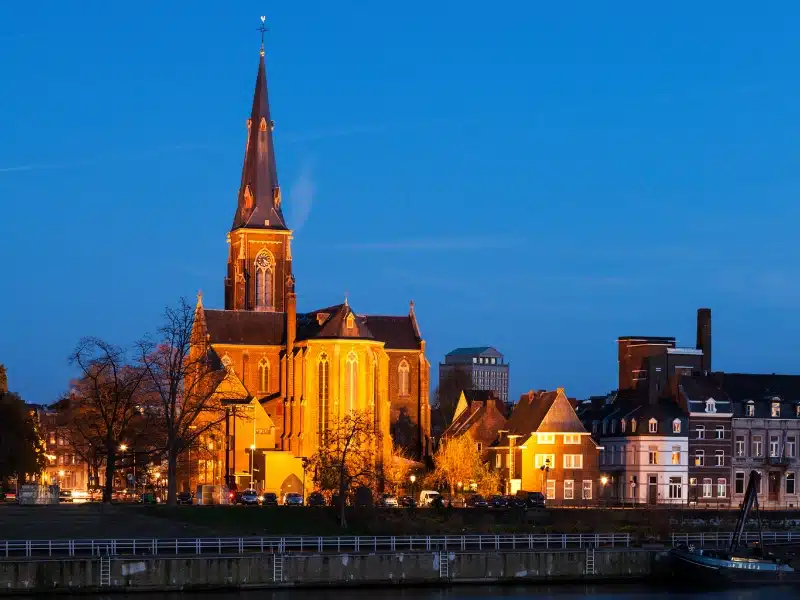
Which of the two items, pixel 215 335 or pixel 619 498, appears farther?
pixel 215 335

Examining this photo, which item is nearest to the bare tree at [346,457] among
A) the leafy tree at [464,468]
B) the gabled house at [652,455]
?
the leafy tree at [464,468]

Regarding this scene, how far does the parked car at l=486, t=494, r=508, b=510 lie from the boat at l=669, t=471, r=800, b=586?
26.8m

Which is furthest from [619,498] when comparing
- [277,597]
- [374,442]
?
[277,597]

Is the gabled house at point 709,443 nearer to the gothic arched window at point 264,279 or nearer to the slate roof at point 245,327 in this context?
the slate roof at point 245,327

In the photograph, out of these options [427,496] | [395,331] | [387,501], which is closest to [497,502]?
[387,501]

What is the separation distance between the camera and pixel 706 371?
13388 centimetres

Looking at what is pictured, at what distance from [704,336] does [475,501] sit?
2621cm

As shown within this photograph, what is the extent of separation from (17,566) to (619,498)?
68607mm

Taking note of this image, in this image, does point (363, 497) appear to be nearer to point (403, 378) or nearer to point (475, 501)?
point (475, 501)

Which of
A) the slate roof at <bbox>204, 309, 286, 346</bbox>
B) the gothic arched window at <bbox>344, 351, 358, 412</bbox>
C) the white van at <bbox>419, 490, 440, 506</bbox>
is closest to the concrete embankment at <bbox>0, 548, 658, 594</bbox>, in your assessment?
the white van at <bbox>419, 490, 440, 506</bbox>

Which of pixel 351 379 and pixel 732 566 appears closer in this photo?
pixel 732 566

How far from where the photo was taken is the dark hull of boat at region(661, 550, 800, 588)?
81688mm

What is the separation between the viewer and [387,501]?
377 feet

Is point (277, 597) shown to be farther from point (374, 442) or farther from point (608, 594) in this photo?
point (374, 442)
